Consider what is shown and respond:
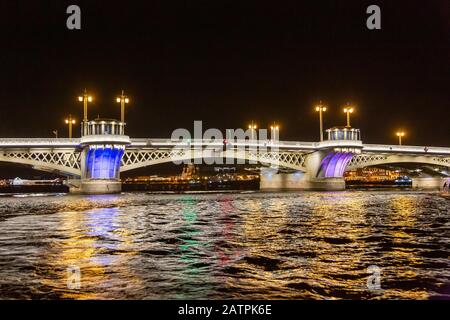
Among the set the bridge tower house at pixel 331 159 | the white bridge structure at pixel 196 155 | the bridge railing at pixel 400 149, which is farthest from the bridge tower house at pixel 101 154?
the bridge railing at pixel 400 149

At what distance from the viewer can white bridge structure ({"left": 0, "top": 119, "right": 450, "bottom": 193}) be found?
2783 inches

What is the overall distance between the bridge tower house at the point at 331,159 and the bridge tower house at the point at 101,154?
3643cm

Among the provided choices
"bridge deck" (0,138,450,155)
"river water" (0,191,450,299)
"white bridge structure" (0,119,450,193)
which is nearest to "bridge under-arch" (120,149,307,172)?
"white bridge structure" (0,119,450,193)

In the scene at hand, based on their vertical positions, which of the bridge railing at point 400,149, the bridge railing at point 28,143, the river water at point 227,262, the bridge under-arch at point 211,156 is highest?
the bridge railing at point 28,143

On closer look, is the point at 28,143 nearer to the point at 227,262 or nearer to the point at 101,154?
the point at 101,154

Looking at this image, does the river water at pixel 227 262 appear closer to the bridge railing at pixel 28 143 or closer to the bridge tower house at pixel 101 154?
the bridge railing at pixel 28 143

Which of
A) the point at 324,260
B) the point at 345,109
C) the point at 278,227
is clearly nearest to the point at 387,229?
the point at 278,227

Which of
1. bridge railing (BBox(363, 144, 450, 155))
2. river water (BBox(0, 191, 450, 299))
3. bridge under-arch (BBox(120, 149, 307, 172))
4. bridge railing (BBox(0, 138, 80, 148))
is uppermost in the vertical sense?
bridge railing (BBox(0, 138, 80, 148))

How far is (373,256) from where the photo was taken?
13312mm

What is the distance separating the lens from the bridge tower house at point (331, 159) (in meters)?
85.4

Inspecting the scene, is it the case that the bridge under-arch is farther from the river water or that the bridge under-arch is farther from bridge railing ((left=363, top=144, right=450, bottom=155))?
the river water
